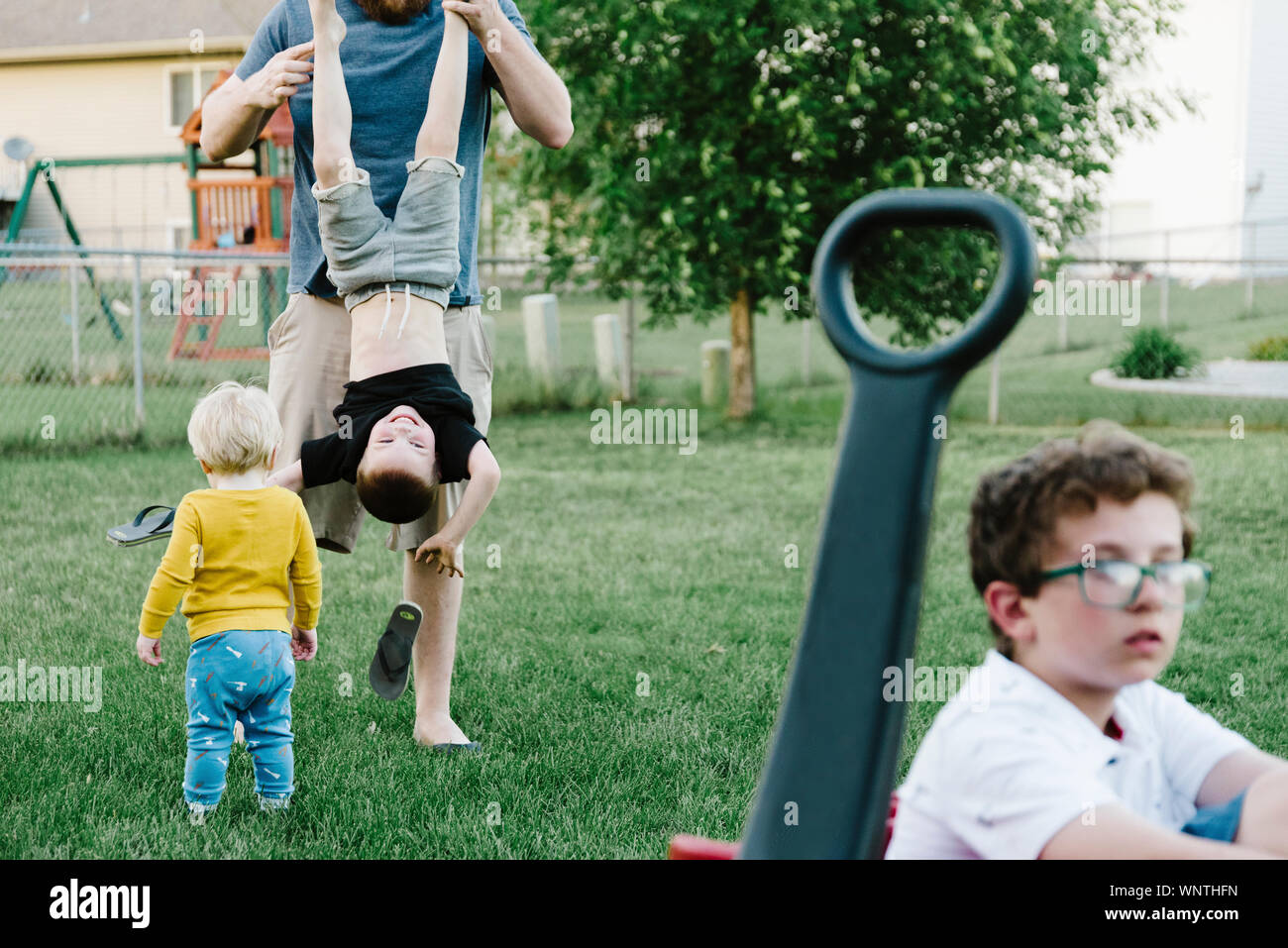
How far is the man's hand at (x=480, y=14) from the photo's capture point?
→ 2684 millimetres

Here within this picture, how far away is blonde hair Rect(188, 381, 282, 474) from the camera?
282cm

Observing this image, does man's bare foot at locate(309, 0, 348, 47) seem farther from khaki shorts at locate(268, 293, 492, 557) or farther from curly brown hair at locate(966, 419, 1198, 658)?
curly brown hair at locate(966, 419, 1198, 658)

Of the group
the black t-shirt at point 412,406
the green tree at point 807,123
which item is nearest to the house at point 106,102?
the green tree at point 807,123

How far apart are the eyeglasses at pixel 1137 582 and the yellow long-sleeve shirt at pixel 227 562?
2074 mm

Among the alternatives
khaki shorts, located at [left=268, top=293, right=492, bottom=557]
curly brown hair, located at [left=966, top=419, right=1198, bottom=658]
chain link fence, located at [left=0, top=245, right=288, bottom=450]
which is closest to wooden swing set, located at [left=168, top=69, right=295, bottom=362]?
chain link fence, located at [left=0, top=245, right=288, bottom=450]

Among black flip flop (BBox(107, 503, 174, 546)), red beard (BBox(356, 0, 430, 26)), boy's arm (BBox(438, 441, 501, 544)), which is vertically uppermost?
red beard (BBox(356, 0, 430, 26))

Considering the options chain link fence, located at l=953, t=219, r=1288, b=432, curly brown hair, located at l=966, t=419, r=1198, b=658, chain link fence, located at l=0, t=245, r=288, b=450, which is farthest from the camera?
chain link fence, located at l=953, t=219, r=1288, b=432

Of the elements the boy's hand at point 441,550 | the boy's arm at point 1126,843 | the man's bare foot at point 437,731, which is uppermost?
the boy's hand at point 441,550

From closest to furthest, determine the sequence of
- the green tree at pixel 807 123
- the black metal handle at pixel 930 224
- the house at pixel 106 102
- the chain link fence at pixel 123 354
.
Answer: the black metal handle at pixel 930 224, the chain link fence at pixel 123 354, the green tree at pixel 807 123, the house at pixel 106 102

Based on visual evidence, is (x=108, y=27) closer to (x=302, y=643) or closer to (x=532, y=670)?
(x=532, y=670)

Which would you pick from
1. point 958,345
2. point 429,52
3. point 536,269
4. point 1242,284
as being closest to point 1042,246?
point 536,269

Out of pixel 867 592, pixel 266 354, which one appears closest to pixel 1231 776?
pixel 867 592

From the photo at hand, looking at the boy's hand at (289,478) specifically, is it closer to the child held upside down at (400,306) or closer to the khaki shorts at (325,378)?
the child held upside down at (400,306)
